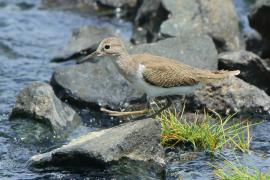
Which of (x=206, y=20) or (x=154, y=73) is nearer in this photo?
(x=154, y=73)

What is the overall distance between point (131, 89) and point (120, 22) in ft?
22.2

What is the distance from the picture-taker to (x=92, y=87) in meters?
12.7

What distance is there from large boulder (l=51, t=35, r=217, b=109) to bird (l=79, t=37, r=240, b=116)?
1957 millimetres

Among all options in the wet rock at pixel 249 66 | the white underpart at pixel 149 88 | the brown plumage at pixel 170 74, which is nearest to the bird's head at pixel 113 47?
the brown plumage at pixel 170 74

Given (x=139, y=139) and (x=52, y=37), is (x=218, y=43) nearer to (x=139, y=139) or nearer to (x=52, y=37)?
(x=52, y=37)

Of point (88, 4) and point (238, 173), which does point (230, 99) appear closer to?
point (238, 173)

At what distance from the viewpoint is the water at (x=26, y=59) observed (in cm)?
1044

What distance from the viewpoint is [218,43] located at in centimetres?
1508

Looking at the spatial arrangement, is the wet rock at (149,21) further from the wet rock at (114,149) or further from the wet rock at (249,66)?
the wet rock at (114,149)

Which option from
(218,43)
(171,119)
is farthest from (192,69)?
(218,43)

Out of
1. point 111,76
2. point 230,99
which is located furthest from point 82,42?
point 230,99

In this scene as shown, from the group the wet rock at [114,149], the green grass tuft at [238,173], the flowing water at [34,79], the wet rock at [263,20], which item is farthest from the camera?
the wet rock at [263,20]

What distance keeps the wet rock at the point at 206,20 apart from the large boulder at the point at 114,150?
5.50 meters

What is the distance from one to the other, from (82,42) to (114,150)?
22.2 ft
